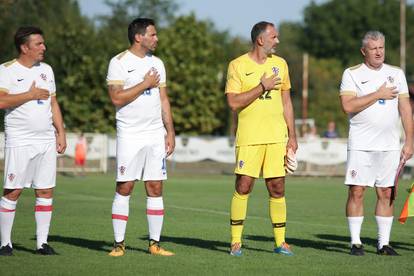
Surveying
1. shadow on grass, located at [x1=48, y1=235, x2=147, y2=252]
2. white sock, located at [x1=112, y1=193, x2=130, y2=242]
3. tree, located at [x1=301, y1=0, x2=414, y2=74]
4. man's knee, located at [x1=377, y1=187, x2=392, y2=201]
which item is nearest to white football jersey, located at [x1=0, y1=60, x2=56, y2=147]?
white sock, located at [x1=112, y1=193, x2=130, y2=242]

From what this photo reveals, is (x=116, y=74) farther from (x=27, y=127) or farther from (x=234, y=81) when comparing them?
(x=234, y=81)

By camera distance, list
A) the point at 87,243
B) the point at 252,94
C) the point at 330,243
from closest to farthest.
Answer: the point at 252,94, the point at 87,243, the point at 330,243

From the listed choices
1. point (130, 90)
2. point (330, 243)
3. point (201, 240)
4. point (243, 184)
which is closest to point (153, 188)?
point (243, 184)

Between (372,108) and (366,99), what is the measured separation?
19 cm

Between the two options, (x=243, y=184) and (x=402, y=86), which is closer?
(x=243, y=184)

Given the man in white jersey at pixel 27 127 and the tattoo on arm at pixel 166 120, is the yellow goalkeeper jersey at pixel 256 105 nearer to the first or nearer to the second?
the tattoo on arm at pixel 166 120

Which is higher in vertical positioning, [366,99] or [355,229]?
[366,99]

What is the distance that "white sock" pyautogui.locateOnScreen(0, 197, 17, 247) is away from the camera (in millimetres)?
11578

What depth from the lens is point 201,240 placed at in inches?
527

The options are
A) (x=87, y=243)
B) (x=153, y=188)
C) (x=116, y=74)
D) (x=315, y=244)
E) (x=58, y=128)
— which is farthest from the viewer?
(x=315, y=244)

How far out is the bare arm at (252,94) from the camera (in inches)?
444

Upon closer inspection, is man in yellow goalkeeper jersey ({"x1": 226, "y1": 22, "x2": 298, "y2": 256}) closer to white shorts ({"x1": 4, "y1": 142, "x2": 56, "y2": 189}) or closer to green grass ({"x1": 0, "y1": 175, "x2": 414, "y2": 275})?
green grass ({"x1": 0, "y1": 175, "x2": 414, "y2": 275})

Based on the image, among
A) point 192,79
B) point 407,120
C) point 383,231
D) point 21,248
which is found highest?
point 192,79

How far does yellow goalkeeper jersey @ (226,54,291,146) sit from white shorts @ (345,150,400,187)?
38.7 inches
